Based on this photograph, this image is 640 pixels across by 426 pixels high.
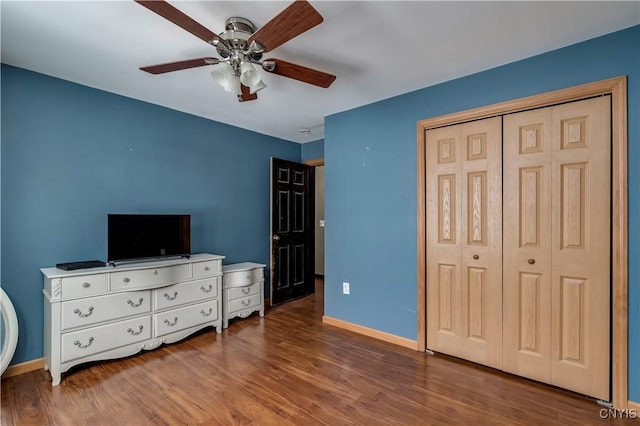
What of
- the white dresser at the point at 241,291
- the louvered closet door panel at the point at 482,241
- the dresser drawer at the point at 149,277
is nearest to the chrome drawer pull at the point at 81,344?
the dresser drawer at the point at 149,277

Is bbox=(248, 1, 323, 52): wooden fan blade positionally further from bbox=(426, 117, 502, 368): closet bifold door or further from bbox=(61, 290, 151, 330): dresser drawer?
bbox=(61, 290, 151, 330): dresser drawer

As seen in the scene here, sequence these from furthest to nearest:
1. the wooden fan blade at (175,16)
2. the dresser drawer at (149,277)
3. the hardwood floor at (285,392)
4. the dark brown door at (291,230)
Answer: the dark brown door at (291,230) < the dresser drawer at (149,277) < the hardwood floor at (285,392) < the wooden fan blade at (175,16)

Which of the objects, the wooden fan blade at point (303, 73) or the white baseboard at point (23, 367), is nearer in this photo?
the wooden fan blade at point (303, 73)

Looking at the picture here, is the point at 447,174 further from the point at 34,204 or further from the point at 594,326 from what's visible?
the point at 34,204

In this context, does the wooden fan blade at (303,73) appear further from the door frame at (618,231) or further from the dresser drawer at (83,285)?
the dresser drawer at (83,285)

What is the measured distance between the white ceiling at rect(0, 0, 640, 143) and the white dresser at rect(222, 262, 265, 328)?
2.00m

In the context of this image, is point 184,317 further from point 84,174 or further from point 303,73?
point 303,73

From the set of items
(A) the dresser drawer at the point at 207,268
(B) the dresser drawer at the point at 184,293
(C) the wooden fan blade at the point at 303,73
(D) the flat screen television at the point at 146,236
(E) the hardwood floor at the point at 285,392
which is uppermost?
(C) the wooden fan blade at the point at 303,73

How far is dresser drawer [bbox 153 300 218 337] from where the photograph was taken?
285 centimetres

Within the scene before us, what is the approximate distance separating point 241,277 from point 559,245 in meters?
3.06

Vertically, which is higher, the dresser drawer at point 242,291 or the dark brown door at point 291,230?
the dark brown door at point 291,230

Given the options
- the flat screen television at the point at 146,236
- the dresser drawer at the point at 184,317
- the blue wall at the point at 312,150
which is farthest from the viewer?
the blue wall at the point at 312,150

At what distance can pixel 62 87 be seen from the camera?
2666mm

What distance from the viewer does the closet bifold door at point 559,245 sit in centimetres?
204
